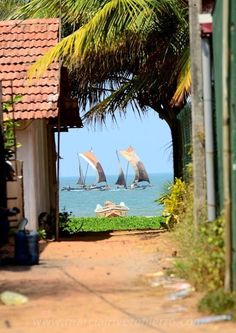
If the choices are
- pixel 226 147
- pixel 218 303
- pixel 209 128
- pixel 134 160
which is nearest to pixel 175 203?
pixel 209 128

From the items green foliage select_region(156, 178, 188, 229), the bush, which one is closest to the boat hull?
green foliage select_region(156, 178, 188, 229)

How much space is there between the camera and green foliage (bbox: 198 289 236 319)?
761 cm

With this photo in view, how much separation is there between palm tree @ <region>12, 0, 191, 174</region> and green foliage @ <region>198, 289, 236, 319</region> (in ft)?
25.8

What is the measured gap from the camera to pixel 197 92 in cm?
1181

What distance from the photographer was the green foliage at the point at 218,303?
25.0 feet

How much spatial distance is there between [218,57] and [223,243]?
2060mm

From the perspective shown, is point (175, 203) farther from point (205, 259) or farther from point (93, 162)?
point (93, 162)

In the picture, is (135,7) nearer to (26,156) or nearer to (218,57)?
(26,156)

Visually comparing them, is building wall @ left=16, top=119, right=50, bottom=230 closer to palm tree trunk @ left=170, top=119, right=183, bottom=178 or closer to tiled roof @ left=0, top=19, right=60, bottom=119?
tiled roof @ left=0, top=19, right=60, bottom=119

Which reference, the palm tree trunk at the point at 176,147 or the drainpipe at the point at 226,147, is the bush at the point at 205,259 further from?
the palm tree trunk at the point at 176,147

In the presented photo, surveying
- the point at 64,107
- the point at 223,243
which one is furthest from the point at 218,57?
the point at 64,107

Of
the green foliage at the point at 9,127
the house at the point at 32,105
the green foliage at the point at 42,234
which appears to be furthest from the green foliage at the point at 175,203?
the green foliage at the point at 9,127

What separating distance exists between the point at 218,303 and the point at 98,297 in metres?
1.75

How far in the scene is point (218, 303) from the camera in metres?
7.64
